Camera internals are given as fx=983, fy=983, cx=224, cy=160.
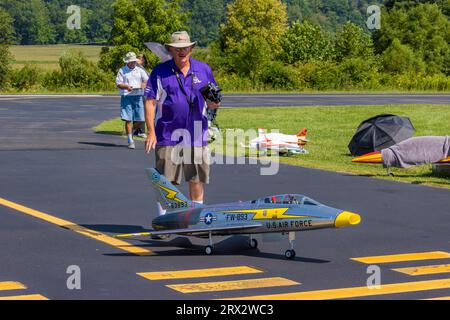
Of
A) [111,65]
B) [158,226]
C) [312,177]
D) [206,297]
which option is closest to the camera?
[206,297]

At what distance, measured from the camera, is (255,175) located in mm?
17938

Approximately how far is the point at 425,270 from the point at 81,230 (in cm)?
439

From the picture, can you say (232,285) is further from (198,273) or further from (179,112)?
(179,112)

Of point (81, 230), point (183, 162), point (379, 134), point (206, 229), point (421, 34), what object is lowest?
point (421, 34)

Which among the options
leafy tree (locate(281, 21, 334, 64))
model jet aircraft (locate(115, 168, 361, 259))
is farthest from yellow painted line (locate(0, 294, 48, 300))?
leafy tree (locate(281, 21, 334, 64))

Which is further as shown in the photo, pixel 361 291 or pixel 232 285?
pixel 232 285

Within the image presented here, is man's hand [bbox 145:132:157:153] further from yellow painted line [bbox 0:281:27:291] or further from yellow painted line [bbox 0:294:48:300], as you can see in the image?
A: yellow painted line [bbox 0:294:48:300]

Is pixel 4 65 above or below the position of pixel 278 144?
below

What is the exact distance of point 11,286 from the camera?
894cm

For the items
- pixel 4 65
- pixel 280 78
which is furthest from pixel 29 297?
pixel 4 65

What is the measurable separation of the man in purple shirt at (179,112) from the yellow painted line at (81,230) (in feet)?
3.30

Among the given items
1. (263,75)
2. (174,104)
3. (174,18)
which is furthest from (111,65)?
(174,104)
